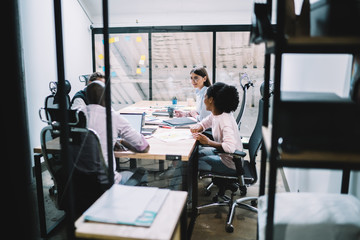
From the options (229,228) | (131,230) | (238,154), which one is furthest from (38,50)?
(131,230)

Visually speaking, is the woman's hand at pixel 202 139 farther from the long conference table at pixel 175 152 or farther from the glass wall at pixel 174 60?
the glass wall at pixel 174 60

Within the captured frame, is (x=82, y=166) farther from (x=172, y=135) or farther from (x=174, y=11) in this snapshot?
(x=174, y=11)

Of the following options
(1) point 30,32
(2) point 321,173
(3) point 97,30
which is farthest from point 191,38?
(2) point 321,173

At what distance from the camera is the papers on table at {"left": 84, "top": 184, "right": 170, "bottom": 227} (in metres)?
1.25

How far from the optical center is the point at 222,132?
8.48 ft

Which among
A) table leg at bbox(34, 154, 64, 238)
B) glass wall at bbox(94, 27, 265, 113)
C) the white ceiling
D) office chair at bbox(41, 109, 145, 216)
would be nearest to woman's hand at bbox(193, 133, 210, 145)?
office chair at bbox(41, 109, 145, 216)

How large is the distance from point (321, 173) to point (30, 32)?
3.39 metres

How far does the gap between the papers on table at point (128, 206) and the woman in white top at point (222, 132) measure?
3.47ft

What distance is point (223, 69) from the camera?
17.7 ft

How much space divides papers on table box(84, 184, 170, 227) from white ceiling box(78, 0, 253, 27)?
163 inches

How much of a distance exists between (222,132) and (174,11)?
322 centimetres

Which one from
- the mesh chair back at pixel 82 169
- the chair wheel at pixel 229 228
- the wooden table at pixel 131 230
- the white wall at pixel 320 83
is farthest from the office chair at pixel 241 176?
the wooden table at pixel 131 230

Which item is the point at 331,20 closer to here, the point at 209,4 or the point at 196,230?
the point at 196,230

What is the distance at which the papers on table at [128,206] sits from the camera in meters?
1.25
